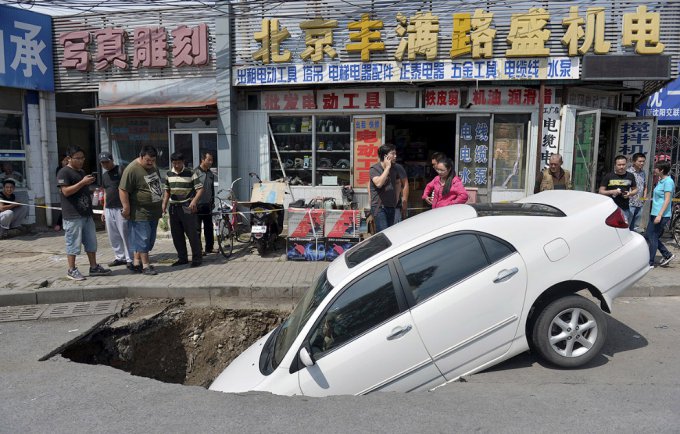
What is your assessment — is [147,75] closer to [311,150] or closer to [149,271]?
[311,150]

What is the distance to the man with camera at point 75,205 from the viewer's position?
655cm

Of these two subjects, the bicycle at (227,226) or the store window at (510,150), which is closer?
the bicycle at (227,226)

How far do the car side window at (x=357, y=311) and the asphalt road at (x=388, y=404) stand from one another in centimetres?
42

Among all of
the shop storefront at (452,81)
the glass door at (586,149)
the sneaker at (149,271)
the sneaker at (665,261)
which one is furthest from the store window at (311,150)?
the sneaker at (665,261)

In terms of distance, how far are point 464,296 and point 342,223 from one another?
4596 millimetres

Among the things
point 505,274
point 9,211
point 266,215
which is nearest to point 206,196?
point 266,215

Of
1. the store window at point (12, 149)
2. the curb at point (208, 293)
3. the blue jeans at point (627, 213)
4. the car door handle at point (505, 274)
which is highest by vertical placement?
the store window at point (12, 149)

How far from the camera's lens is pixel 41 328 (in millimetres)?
5395

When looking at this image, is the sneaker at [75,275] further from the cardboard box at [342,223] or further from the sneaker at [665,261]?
the sneaker at [665,261]

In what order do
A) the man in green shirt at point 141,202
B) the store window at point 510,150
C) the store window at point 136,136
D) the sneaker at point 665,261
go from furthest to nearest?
the store window at point 136,136 → the store window at point 510,150 → the sneaker at point 665,261 → the man in green shirt at point 141,202

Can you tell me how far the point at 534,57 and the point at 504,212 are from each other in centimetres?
646

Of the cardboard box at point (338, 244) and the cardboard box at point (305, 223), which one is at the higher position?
the cardboard box at point (305, 223)

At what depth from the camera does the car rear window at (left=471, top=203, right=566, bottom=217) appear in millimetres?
3875

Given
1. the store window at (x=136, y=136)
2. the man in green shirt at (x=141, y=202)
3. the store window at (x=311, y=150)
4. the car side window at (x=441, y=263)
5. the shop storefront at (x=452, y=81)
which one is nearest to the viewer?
the car side window at (x=441, y=263)
